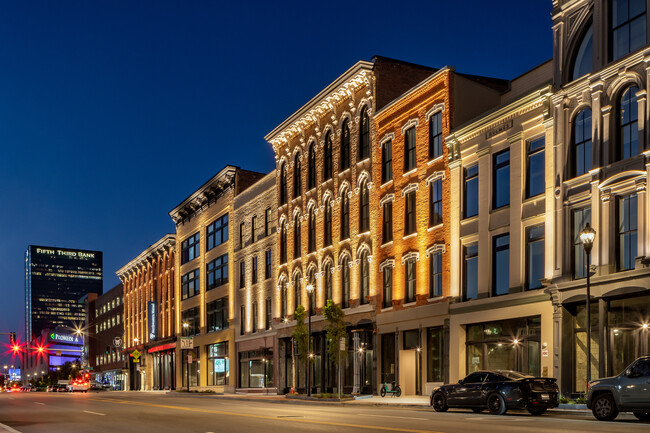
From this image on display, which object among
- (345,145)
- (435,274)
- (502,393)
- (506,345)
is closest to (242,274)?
(345,145)

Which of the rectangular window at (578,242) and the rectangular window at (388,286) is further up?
the rectangular window at (578,242)

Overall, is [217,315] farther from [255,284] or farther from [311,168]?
[311,168]

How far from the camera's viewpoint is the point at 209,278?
74.6 meters

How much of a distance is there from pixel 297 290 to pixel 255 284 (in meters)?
8.18

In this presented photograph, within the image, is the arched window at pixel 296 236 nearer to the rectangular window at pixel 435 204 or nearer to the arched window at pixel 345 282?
the arched window at pixel 345 282

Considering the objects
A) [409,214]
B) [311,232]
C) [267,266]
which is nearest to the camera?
[409,214]

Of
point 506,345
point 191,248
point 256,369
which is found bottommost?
point 256,369

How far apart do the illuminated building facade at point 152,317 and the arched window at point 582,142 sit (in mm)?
58134

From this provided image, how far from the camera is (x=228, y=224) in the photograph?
6956 cm

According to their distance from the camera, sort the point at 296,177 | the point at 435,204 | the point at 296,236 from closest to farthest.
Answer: the point at 435,204, the point at 296,236, the point at 296,177

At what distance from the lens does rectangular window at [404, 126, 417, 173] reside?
42.8 m

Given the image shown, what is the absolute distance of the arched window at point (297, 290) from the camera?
5497 centimetres

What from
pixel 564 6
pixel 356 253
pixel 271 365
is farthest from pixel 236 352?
pixel 564 6

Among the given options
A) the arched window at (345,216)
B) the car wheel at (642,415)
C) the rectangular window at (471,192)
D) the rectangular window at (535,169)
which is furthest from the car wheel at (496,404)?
the arched window at (345,216)
